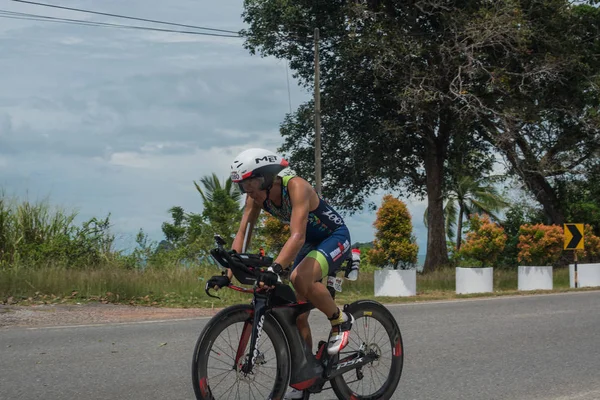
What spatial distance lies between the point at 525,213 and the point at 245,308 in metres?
36.2

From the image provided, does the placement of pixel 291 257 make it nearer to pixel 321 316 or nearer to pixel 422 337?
pixel 422 337

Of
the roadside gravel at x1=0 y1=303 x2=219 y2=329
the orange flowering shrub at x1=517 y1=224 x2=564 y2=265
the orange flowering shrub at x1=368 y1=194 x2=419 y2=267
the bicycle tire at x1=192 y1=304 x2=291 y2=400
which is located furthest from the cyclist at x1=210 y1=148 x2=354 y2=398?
the orange flowering shrub at x1=517 y1=224 x2=564 y2=265

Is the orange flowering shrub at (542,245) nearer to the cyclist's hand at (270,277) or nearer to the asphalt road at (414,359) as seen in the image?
the asphalt road at (414,359)

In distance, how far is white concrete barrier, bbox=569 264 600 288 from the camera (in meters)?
22.9

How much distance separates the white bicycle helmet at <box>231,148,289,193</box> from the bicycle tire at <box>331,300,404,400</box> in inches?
56.2

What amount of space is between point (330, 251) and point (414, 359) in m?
3.31

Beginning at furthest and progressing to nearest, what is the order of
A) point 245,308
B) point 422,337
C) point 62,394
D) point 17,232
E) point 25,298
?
point 17,232 < point 25,298 < point 422,337 < point 62,394 < point 245,308

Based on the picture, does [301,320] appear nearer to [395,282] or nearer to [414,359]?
[414,359]

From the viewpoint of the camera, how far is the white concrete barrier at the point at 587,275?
75.3 ft

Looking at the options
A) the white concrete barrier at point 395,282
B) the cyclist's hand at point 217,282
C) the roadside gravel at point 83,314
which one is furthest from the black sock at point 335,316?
the white concrete barrier at point 395,282

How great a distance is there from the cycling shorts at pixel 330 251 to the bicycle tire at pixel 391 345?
0.51m

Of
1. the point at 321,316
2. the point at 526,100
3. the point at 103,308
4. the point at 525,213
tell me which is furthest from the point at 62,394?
the point at 525,213

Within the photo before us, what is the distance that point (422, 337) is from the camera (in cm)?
1002

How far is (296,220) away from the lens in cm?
517
